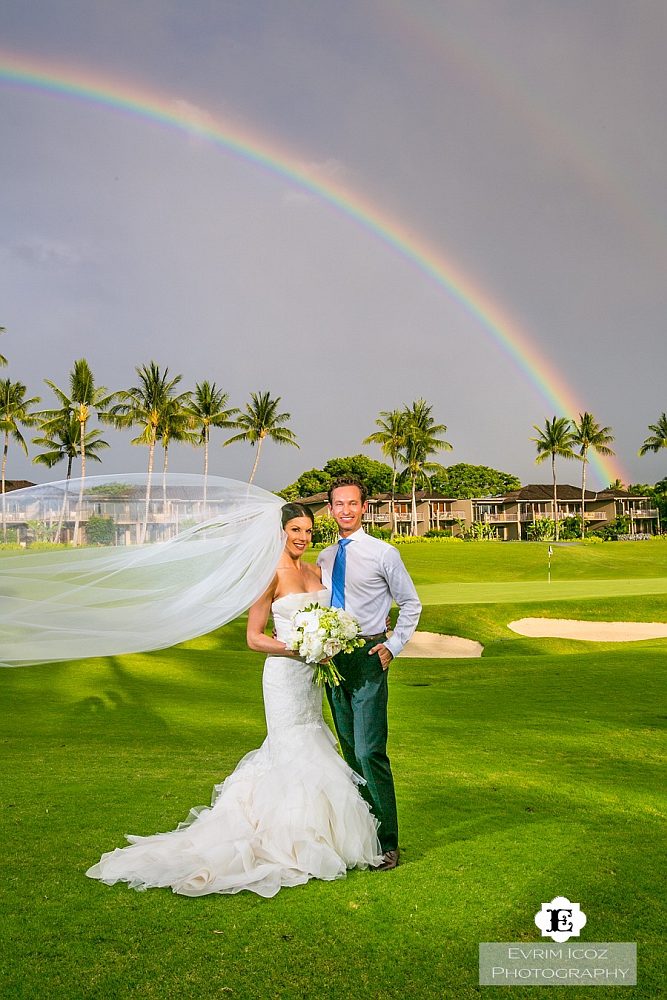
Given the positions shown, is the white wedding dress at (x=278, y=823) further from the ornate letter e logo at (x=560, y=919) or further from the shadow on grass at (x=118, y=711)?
the shadow on grass at (x=118, y=711)

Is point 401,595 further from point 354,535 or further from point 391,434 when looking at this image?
point 391,434

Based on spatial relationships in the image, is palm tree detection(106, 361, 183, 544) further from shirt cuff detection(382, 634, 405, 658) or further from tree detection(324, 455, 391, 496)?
shirt cuff detection(382, 634, 405, 658)

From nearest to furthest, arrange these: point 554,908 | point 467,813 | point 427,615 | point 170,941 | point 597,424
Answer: point 170,941 → point 554,908 → point 467,813 → point 427,615 → point 597,424

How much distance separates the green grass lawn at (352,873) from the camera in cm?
409

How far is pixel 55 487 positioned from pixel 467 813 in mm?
4218

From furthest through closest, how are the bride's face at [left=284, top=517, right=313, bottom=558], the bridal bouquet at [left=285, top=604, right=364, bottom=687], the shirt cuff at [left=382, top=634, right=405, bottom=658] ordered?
the bride's face at [left=284, top=517, right=313, bottom=558] → the shirt cuff at [left=382, top=634, right=405, bottom=658] → the bridal bouquet at [left=285, top=604, right=364, bottom=687]

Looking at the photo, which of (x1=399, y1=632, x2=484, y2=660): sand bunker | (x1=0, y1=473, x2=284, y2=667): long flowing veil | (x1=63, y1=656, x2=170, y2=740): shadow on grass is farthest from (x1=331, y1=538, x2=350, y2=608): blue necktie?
(x1=399, y1=632, x2=484, y2=660): sand bunker

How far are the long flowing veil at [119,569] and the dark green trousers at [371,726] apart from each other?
0.97 meters

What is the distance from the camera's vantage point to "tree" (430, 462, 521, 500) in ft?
414

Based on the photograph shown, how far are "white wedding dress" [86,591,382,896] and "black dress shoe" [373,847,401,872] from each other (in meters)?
0.04

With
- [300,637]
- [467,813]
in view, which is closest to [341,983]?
[300,637]

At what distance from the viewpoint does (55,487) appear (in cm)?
614

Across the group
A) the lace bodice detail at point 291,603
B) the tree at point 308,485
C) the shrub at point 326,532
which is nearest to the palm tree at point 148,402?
the shrub at point 326,532

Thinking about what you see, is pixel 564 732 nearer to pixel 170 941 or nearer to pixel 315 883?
pixel 315 883
